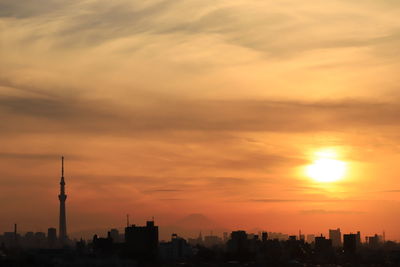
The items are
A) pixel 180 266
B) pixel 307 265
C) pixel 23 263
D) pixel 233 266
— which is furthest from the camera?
pixel 307 265

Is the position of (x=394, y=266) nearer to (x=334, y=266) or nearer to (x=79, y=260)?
(x=334, y=266)

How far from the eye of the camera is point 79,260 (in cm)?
15375

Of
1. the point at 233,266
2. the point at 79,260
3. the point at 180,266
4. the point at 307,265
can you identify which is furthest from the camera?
the point at 307,265

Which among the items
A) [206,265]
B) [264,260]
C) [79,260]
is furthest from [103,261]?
[264,260]

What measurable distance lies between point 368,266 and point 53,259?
76354 millimetres

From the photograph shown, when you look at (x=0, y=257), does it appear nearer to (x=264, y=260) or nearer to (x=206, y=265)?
(x=206, y=265)

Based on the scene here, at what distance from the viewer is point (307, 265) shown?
196 meters

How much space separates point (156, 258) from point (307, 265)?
34.3 meters

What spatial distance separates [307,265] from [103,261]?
194 feet

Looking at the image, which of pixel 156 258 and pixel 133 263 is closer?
pixel 133 263

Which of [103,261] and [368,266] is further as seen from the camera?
[368,266]

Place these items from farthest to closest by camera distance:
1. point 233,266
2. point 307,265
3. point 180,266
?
point 307,265 < point 233,266 < point 180,266

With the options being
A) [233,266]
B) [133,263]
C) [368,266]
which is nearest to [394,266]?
[368,266]

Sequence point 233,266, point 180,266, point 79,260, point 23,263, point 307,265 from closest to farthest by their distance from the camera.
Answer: point 23,263
point 79,260
point 180,266
point 233,266
point 307,265
